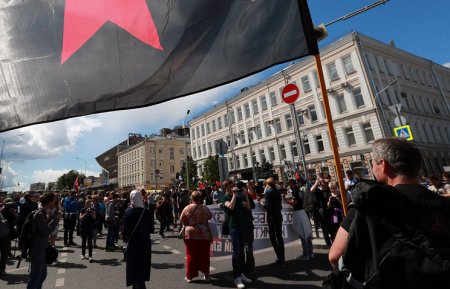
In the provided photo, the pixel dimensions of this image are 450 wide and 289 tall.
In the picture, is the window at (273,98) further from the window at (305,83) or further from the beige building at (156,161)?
the beige building at (156,161)

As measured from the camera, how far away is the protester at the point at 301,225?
731cm

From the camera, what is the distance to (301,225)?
7.46 m

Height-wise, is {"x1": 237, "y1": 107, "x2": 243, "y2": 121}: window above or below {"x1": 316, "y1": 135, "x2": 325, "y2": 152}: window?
above

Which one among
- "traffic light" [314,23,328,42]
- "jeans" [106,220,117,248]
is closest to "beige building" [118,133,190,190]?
"jeans" [106,220,117,248]

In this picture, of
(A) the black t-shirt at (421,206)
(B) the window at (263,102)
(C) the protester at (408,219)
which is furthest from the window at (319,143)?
(A) the black t-shirt at (421,206)

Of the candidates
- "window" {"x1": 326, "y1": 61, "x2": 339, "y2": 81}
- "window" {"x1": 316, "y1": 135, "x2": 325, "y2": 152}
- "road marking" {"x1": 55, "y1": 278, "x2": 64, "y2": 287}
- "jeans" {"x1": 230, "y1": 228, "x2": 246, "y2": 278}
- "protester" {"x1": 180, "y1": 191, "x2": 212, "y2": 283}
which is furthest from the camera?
"window" {"x1": 316, "y1": 135, "x2": 325, "y2": 152}

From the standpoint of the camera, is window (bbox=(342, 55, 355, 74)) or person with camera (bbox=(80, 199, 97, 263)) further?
window (bbox=(342, 55, 355, 74))

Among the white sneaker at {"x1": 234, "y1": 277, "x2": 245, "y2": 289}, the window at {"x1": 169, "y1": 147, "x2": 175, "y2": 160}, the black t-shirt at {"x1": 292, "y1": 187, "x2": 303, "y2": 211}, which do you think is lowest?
the white sneaker at {"x1": 234, "y1": 277, "x2": 245, "y2": 289}

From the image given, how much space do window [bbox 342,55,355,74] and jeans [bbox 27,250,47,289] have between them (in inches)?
1347

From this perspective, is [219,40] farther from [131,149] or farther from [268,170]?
[131,149]

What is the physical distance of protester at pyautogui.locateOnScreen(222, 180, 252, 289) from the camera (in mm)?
5707

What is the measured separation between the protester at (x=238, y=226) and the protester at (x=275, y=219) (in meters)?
1.10

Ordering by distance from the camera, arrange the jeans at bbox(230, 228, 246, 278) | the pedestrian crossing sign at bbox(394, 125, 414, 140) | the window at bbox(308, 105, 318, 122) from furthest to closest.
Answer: the window at bbox(308, 105, 318, 122), the pedestrian crossing sign at bbox(394, 125, 414, 140), the jeans at bbox(230, 228, 246, 278)

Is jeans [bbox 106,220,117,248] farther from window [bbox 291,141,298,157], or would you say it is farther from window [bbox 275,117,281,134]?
window [bbox 275,117,281,134]
